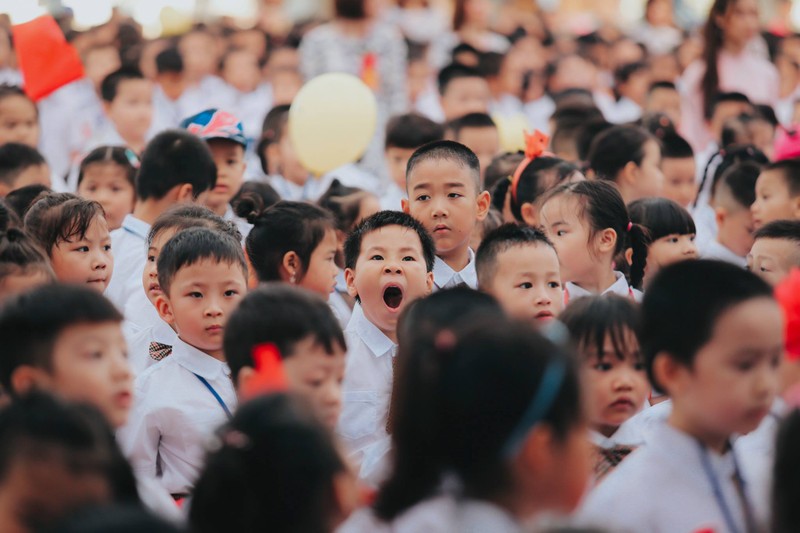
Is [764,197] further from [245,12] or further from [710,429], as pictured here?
[245,12]

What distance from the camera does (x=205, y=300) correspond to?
3516mm

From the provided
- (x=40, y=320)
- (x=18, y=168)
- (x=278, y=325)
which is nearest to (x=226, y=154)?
(x=18, y=168)

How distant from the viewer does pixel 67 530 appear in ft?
5.34

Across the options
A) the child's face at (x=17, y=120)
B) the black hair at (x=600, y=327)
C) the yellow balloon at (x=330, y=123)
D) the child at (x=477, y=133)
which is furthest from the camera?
the child at (x=477, y=133)

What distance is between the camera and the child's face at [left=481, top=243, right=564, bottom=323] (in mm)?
3762

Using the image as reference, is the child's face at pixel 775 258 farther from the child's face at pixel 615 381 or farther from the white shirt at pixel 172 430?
the white shirt at pixel 172 430

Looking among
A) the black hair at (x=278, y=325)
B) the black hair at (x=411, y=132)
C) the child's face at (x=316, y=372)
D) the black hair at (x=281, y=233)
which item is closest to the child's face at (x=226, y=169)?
the black hair at (x=411, y=132)

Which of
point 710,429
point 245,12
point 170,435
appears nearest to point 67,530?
point 710,429

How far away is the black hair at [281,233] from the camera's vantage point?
424 cm

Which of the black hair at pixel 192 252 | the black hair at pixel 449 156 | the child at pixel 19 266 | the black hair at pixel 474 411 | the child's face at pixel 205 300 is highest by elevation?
the black hair at pixel 474 411

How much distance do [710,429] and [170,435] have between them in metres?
1.52

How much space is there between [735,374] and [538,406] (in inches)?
23.8

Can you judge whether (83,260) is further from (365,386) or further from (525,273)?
(525,273)

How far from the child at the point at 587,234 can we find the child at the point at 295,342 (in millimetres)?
1698
